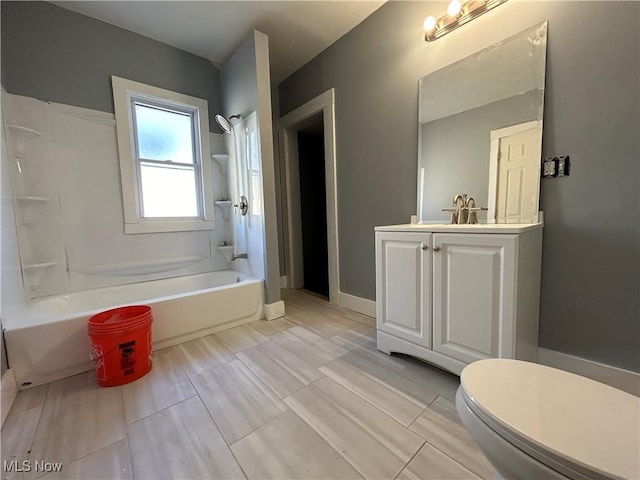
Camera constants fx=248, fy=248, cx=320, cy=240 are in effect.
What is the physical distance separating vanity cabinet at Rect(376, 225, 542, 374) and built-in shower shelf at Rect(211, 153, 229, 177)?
6.39 ft

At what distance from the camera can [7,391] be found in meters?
1.22

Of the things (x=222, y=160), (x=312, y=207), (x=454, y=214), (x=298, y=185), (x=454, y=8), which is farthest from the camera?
(x=312, y=207)

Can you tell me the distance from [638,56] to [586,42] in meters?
0.21

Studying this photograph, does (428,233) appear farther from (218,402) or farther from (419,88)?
(218,402)

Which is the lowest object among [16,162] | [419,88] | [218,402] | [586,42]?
[218,402]

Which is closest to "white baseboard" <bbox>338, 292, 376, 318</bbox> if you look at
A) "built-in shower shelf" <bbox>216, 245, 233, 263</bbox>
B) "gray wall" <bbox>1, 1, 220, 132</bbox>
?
"built-in shower shelf" <bbox>216, 245, 233, 263</bbox>

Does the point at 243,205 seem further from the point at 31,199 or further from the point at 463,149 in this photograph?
the point at 463,149

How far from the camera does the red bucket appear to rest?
135 cm

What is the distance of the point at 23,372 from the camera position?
1343mm

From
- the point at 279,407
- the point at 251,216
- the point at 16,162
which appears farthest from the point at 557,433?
the point at 16,162

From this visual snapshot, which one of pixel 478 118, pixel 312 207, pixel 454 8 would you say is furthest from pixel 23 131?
pixel 478 118

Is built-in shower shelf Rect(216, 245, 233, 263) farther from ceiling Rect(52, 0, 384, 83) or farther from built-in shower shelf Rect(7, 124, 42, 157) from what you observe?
ceiling Rect(52, 0, 384, 83)

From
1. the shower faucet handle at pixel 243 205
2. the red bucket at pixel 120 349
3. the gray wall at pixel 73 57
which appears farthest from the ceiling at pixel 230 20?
the red bucket at pixel 120 349

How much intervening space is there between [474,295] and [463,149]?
98cm
